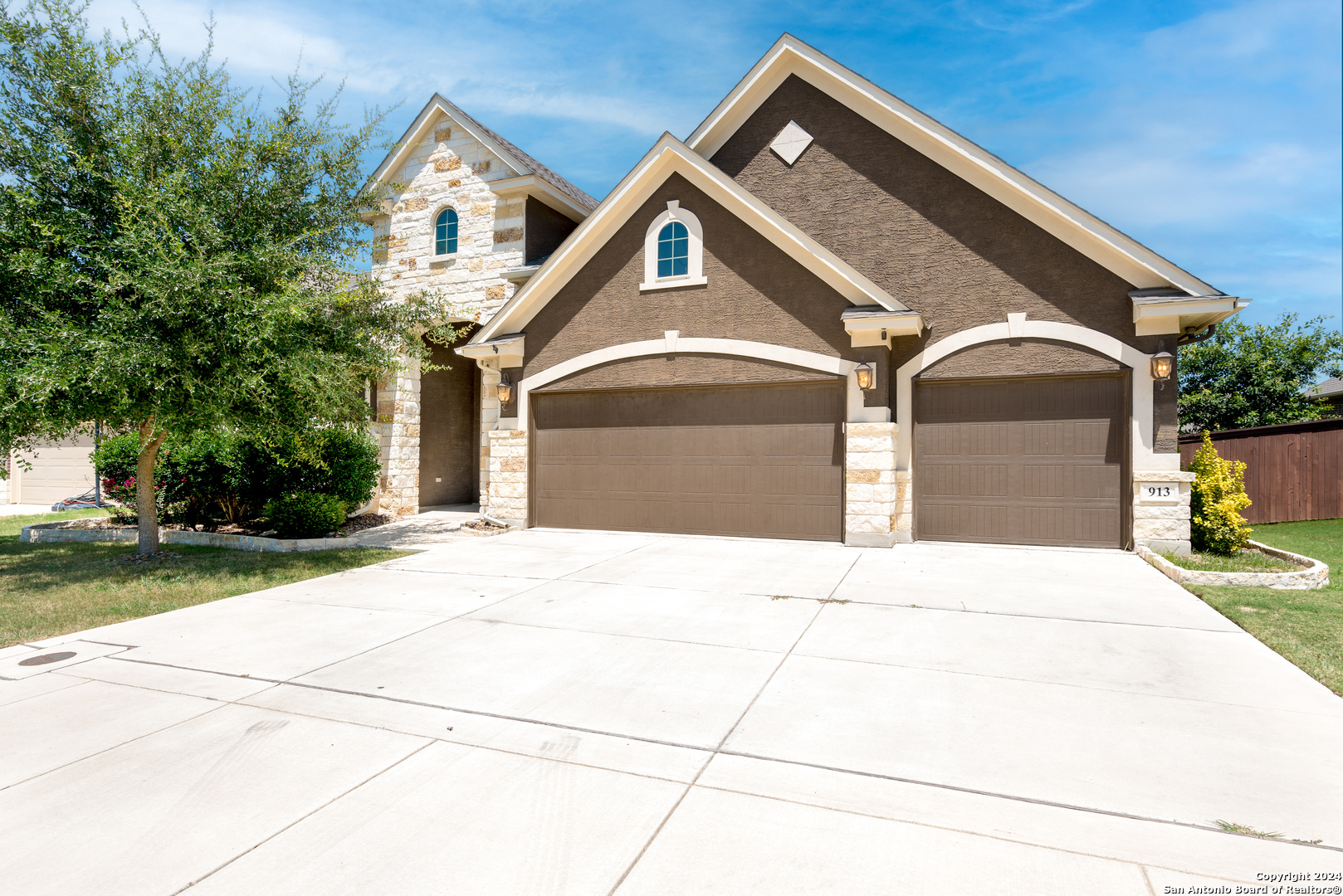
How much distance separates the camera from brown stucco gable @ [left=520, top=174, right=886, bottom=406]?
35.8 ft

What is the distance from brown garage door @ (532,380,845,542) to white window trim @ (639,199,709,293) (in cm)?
174

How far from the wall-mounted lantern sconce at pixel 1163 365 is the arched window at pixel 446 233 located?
41.5ft

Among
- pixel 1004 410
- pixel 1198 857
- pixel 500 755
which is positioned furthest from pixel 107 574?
pixel 1004 410

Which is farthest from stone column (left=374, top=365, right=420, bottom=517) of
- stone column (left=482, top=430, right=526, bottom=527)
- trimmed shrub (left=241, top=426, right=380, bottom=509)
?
stone column (left=482, top=430, right=526, bottom=527)

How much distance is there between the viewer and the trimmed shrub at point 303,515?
36.1 ft

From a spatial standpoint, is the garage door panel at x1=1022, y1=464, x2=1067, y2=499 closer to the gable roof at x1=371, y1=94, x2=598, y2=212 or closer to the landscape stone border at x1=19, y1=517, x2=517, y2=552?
the landscape stone border at x1=19, y1=517, x2=517, y2=552

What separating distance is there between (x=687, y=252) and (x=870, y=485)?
4647 mm

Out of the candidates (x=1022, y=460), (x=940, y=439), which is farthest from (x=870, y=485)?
(x=1022, y=460)

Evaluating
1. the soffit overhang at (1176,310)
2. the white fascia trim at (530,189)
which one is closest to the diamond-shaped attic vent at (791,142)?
the white fascia trim at (530,189)

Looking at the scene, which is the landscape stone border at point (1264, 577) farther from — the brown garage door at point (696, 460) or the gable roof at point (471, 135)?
the gable roof at point (471, 135)

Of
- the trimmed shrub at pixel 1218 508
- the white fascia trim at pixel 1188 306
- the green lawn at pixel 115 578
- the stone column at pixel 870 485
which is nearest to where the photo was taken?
the green lawn at pixel 115 578

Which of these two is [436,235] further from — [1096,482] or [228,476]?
[1096,482]

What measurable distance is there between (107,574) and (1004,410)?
12081 mm

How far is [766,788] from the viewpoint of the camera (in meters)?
3.36
